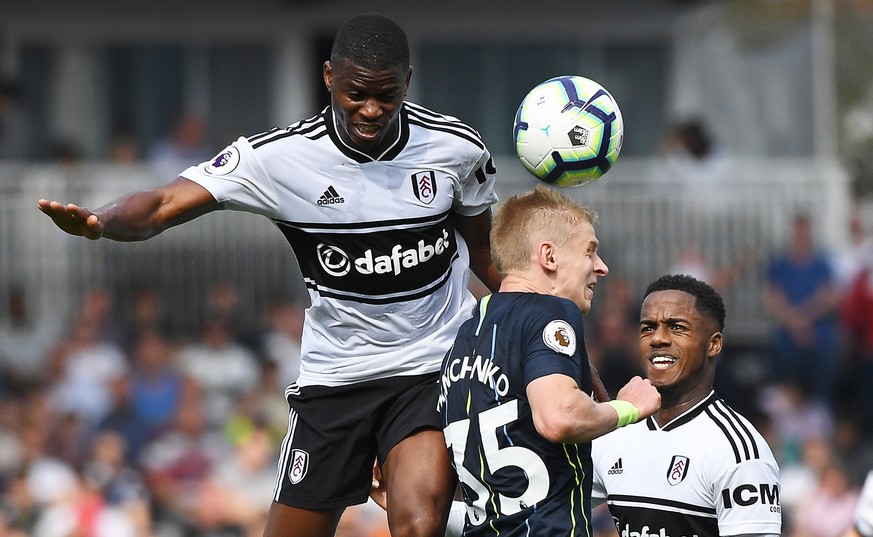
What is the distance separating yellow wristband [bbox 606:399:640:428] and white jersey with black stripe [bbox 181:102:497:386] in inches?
51.5

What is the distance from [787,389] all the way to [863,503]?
887 cm

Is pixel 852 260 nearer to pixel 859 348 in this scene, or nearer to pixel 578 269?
pixel 859 348

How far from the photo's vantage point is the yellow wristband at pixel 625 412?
15.3 feet

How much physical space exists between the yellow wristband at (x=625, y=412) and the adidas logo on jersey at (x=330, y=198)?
1.57 metres

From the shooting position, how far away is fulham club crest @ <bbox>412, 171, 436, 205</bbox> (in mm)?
5746

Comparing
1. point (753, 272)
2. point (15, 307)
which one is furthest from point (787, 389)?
point (15, 307)

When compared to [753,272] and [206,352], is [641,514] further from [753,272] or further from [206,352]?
[753,272]

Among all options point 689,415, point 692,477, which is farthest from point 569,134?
point 692,477

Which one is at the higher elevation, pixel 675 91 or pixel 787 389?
pixel 675 91

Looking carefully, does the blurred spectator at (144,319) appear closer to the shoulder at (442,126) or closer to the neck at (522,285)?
the shoulder at (442,126)

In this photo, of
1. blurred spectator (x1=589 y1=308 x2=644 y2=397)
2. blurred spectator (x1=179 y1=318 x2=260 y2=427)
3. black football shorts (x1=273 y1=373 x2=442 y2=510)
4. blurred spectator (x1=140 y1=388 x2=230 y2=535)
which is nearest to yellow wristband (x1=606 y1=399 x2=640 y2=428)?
black football shorts (x1=273 y1=373 x2=442 y2=510)

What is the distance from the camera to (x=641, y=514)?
210 inches

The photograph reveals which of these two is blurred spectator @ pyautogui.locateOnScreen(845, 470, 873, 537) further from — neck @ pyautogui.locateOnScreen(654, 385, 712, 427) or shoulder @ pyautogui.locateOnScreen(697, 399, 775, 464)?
neck @ pyautogui.locateOnScreen(654, 385, 712, 427)

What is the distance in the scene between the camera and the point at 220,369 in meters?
13.4
